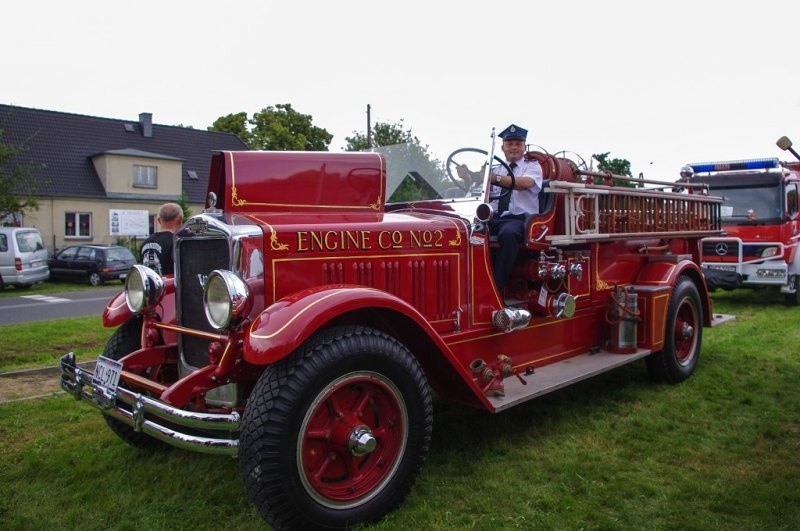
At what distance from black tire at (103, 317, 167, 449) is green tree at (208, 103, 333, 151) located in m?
30.4

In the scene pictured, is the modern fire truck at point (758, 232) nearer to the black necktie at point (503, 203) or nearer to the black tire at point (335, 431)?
the black necktie at point (503, 203)

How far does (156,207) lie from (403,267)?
27.9 meters

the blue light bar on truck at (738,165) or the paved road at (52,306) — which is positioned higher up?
the blue light bar on truck at (738,165)

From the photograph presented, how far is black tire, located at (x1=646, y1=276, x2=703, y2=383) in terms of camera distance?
5.79m

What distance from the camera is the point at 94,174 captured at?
2838cm

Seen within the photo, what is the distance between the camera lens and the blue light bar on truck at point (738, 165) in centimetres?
1125

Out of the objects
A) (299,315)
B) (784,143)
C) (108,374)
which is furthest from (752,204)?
(108,374)

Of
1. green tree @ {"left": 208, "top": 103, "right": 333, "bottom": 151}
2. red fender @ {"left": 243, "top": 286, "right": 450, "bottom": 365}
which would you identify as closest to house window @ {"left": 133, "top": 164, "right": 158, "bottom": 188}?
green tree @ {"left": 208, "top": 103, "right": 333, "bottom": 151}

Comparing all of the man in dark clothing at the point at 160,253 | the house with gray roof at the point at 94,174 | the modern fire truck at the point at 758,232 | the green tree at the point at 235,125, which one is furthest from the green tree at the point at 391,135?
the green tree at the point at 235,125

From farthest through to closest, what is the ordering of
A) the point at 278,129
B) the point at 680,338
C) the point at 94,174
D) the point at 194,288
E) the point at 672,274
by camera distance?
the point at 278,129, the point at 94,174, the point at 680,338, the point at 672,274, the point at 194,288

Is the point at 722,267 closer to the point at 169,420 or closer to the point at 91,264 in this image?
the point at 169,420

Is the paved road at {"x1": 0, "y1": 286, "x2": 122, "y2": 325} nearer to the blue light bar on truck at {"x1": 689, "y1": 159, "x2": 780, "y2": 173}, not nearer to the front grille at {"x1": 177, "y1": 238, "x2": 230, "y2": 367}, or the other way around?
the front grille at {"x1": 177, "y1": 238, "x2": 230, "y2": 367}

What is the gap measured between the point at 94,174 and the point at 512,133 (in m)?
27.5

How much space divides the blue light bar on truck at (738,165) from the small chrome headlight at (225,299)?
405 inches
